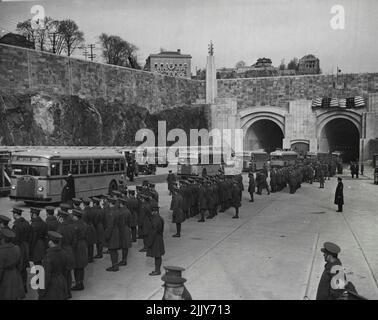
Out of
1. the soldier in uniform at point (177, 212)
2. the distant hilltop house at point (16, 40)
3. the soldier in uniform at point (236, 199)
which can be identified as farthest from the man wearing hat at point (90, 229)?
the distant hilltop house at point (16, 40)

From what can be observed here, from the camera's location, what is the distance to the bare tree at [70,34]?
35.9m

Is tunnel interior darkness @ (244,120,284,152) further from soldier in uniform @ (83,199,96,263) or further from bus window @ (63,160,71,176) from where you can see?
soldier in uniform @ (83,199,96,263)

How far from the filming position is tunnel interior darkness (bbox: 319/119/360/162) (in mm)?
48156

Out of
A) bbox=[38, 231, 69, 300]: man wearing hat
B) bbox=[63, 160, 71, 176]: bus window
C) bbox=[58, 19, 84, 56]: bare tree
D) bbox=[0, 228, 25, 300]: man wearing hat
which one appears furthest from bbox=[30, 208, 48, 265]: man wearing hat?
bbox=[58, 19, 84, 56]: bare tree

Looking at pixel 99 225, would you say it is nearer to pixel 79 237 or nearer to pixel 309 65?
pixel 79 237

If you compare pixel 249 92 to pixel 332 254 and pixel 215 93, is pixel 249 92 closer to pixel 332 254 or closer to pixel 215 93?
pixel 215 93

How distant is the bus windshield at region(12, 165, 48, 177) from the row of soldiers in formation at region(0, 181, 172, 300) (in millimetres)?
5728

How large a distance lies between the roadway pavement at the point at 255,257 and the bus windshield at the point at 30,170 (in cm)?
130

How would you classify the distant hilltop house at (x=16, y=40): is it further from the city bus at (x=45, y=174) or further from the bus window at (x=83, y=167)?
the city bus at (x=45, y=174)

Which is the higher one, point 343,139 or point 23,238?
point 343,139

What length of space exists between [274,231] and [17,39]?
30.7 m

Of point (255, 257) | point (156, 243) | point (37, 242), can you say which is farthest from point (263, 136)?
point (37, 242)

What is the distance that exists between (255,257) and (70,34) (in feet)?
105

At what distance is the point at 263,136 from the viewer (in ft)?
169
